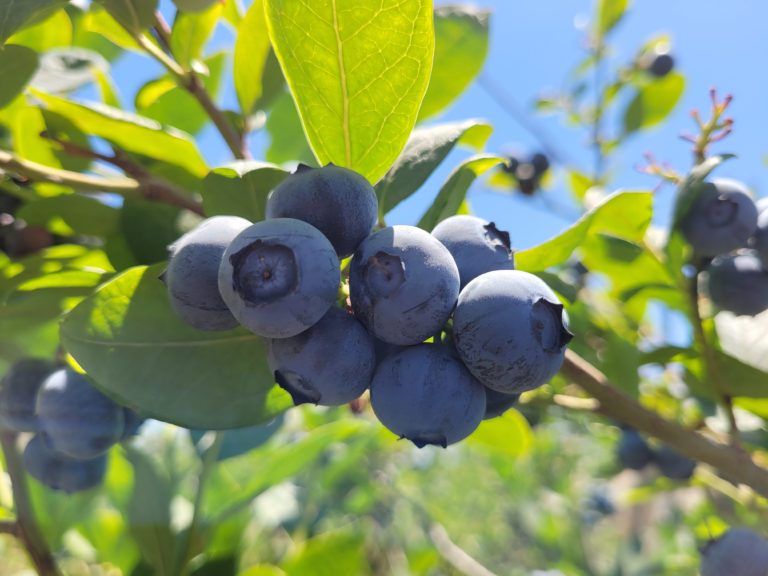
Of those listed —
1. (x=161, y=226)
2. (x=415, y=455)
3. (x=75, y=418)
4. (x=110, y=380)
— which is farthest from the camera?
(x=415, y=455)

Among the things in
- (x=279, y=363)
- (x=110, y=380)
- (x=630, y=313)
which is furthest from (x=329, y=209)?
(x=630, y=313)

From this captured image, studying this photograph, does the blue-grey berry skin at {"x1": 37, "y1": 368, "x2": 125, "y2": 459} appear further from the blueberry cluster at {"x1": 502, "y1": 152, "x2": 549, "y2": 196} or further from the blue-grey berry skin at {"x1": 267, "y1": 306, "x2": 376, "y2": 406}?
the blueberry cluster at {"x1": 502, "y1": 152, "x2": 549, "y2": 196}

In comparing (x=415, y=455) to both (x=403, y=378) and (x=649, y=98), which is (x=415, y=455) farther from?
(x=403, y=378)

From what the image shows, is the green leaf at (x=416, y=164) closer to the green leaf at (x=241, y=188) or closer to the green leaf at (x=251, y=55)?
the green leaf at (x=241, y=188)

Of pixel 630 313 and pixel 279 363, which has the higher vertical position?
pixel 279 363

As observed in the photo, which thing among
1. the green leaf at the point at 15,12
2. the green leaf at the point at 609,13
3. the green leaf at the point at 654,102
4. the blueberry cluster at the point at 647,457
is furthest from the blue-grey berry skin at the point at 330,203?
the green leaf at the point at 609,13

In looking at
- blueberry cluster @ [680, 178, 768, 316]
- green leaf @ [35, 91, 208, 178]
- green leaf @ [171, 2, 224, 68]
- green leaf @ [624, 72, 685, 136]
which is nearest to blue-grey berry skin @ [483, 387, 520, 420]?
blueberry cluster @ [680, 178, 768, 316]
